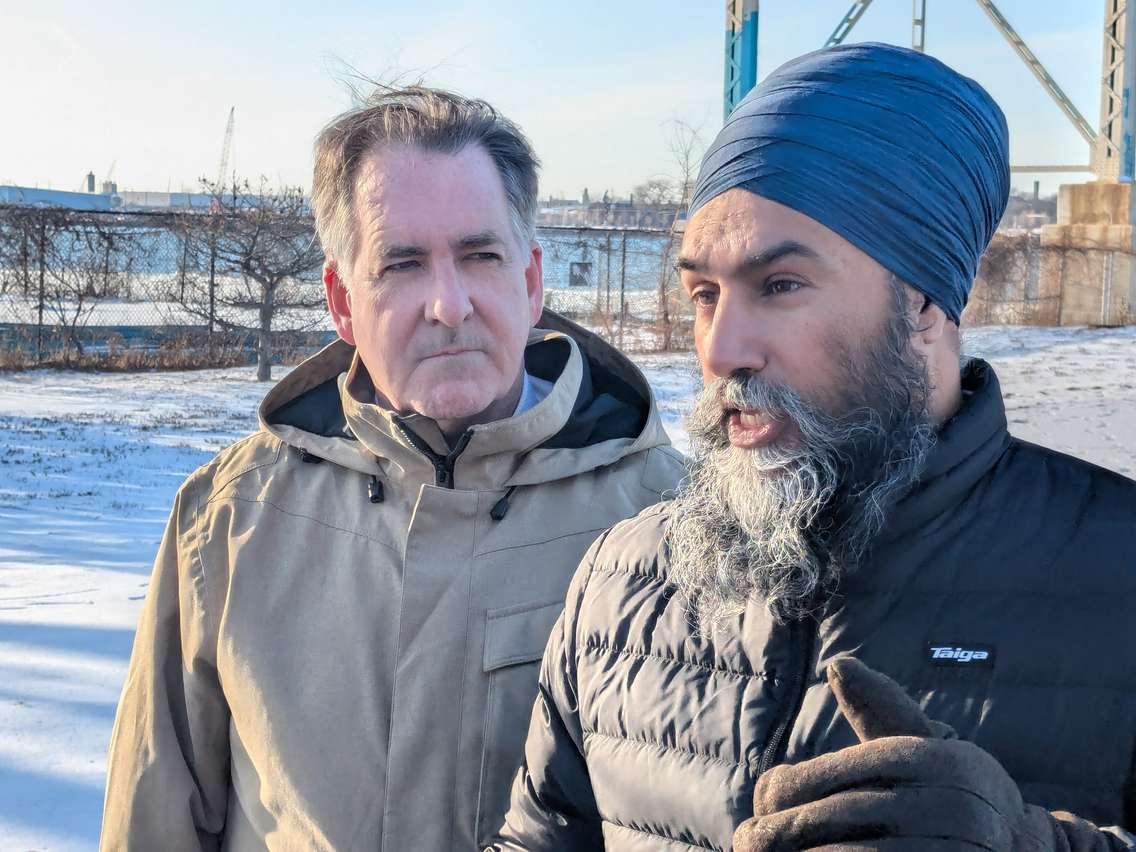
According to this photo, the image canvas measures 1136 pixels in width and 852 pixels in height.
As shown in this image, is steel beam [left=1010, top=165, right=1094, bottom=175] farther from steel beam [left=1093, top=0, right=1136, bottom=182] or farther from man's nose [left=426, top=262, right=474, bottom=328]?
man's nose [left=426, top=262, right=474, bottom=328]

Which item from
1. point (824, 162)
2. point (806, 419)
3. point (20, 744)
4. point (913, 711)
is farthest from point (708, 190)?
point (20, 744)

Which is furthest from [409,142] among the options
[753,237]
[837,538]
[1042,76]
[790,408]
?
[1042,76]

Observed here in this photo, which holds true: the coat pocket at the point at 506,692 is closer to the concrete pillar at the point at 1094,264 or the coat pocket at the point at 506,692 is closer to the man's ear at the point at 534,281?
the man's ear at the point at 534,281

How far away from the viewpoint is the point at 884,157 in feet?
5.15

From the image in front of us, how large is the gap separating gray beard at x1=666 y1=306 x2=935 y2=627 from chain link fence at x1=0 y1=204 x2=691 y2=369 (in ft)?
36.7

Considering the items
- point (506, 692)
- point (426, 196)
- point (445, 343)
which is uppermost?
point (426, 196)

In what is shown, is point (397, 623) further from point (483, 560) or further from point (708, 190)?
point (708, 190)

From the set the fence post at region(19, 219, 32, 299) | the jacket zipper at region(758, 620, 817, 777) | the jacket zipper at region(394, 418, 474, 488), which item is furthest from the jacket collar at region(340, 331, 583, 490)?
the fence post at region(19, 219, 32, 299)

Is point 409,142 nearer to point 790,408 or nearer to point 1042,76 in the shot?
point 790,408

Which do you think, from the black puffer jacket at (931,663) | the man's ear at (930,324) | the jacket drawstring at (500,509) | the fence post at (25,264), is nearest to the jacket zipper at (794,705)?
the black puffer jacket at (931,663)

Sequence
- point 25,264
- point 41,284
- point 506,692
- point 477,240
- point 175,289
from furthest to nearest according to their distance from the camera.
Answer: point 175,289 < point 25,264 < point 41,284 < point 477,240 < point 506,692

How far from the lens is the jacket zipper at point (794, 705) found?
4.56ft

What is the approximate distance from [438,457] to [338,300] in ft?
1.34

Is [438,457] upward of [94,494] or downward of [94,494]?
upward
